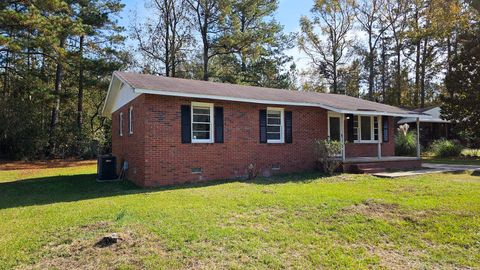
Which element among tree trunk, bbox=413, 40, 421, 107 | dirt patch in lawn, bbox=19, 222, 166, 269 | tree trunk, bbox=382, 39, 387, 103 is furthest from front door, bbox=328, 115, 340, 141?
tree trunk, bbox=382, 39, 387, 103

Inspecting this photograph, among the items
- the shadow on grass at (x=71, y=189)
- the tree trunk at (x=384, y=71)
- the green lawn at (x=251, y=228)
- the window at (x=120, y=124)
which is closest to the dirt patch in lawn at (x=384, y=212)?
the green lawn at (x=251, y=228)

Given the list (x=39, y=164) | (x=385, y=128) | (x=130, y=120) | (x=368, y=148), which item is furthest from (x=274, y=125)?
(x=39, y=164)

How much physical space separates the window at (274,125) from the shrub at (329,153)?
146 cm

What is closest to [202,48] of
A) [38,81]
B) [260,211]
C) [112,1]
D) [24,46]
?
[112,1]

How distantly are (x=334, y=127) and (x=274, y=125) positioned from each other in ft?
11.7

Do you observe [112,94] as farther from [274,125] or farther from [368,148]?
[368,148]

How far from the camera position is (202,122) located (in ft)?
→ 37.1

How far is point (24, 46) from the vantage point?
59.0 ft

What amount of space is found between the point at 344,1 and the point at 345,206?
104ft

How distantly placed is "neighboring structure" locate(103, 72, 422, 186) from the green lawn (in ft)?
6.18

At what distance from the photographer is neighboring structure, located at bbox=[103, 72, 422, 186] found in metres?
10.4

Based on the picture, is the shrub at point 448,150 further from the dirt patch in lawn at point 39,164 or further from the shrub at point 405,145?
the dirt patch in lawn at point 39,164

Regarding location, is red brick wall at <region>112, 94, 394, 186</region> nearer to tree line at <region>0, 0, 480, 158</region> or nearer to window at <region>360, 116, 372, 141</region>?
window at <region>360, 116, 372, 141</region>

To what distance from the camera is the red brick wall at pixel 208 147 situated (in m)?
10.3
